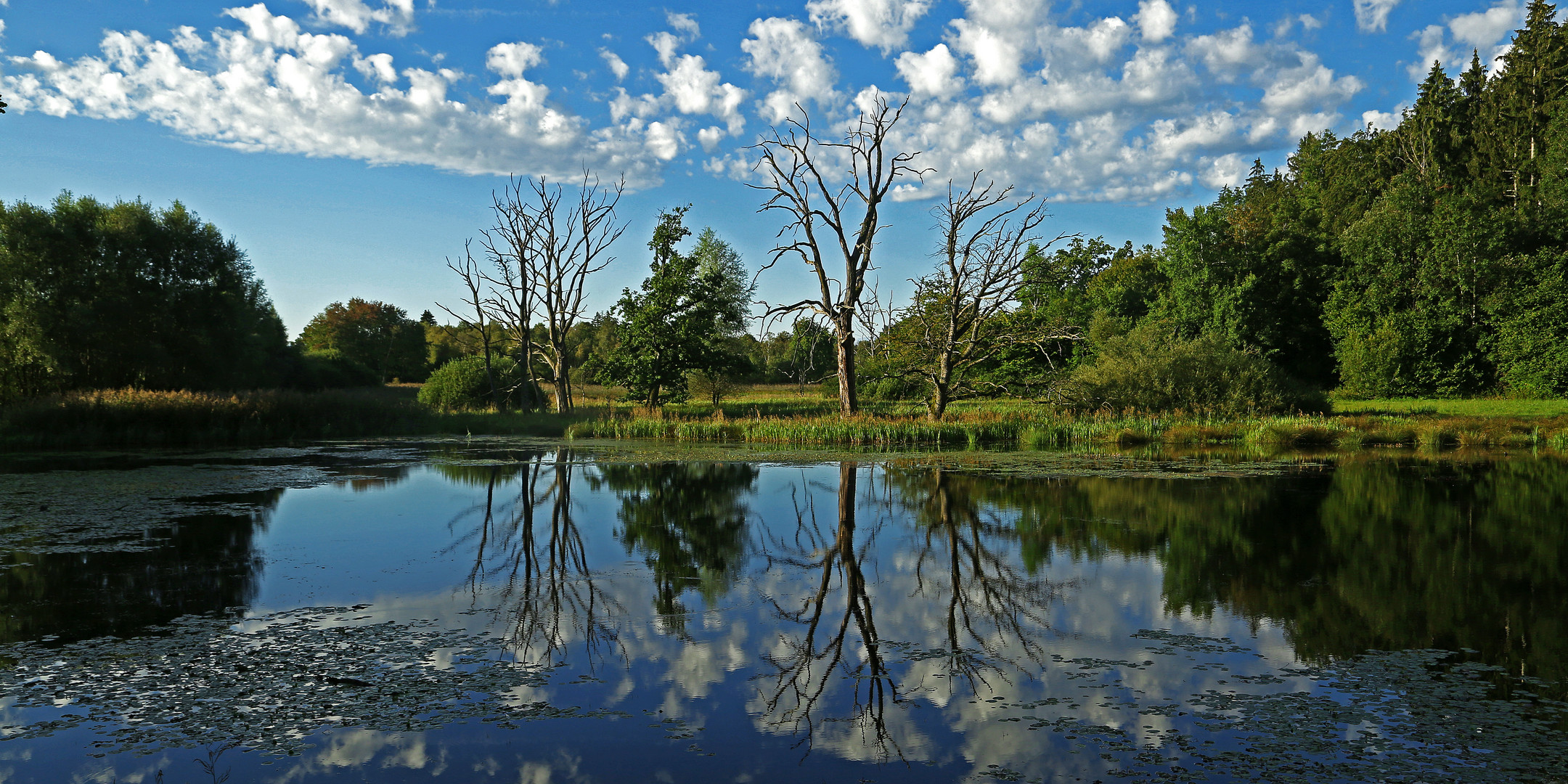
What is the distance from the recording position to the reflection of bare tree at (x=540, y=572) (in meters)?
6.04

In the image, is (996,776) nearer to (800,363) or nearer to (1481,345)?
(1481,345)

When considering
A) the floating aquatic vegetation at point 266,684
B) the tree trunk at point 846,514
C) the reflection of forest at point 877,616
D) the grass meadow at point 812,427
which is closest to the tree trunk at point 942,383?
the grass meadow at point 812,427

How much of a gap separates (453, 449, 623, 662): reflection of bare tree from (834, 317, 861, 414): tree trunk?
14.0 m

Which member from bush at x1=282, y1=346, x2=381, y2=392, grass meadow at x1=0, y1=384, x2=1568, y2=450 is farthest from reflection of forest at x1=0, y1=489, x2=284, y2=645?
bush at x1=282, y1=346, x2=381, y2=392

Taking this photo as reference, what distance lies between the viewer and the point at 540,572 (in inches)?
320

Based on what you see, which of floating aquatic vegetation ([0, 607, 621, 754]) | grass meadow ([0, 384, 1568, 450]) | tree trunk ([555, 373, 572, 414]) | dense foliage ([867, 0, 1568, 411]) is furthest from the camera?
tree trunk ([555, 373, 572, 414])

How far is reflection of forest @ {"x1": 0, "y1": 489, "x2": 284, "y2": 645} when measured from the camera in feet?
20.0

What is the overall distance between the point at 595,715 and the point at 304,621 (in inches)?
119

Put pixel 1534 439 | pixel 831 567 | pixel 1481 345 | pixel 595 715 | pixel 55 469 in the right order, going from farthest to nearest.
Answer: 1. pixel 1481 345
2. pixel 1534 439
3. pixel 55 469
4. pixel 831 567
5. pixel 595 715

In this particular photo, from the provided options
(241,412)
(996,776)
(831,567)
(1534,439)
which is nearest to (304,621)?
(831,567)

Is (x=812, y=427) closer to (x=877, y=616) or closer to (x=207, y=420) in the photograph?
(x=207, y=420)

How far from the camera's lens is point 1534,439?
23375mm

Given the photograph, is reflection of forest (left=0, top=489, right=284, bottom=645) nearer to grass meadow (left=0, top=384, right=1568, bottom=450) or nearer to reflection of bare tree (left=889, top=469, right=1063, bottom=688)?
reflection of bare tree (left=889, top=469, right=1063, bottom=688)

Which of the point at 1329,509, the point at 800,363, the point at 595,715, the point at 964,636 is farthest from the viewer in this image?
the point at 800,363
